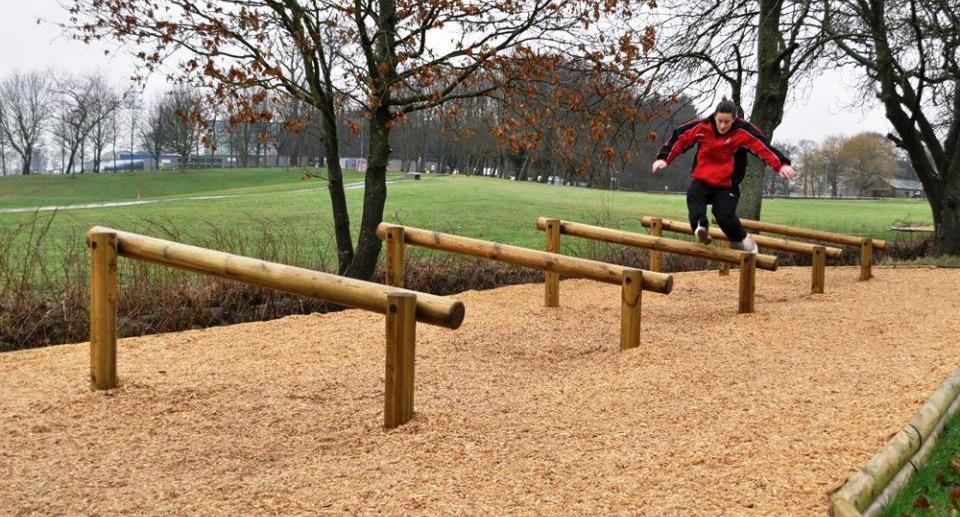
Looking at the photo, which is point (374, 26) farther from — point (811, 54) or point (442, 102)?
point (811, 54)

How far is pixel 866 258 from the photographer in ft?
35.7

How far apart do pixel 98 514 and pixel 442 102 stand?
661cm

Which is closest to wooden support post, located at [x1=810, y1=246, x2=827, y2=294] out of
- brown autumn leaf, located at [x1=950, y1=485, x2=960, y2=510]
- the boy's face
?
the boy's face

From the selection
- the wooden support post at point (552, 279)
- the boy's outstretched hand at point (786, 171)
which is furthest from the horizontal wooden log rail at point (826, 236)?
the wooden support post at point (552, 279)

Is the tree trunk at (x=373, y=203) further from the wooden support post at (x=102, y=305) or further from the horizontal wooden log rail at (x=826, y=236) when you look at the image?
the horizontal wooden log rail at (x=826, y=236)

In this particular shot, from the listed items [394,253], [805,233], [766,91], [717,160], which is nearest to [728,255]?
[717,160]

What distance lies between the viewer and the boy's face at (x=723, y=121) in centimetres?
744

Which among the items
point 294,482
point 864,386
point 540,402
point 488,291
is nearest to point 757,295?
point 488,291

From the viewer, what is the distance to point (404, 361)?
4066mm

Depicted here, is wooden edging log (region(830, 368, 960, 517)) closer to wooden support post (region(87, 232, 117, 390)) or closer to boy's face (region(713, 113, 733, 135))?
boy's face (region(713, 113, 733, 135))

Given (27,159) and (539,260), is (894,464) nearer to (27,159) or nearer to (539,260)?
(539,260)

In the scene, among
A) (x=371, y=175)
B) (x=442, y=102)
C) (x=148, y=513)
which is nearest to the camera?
(x=148, y=513)

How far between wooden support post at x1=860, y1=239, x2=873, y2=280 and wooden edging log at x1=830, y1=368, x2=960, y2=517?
7033 mm

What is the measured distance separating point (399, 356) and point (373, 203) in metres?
5.73
